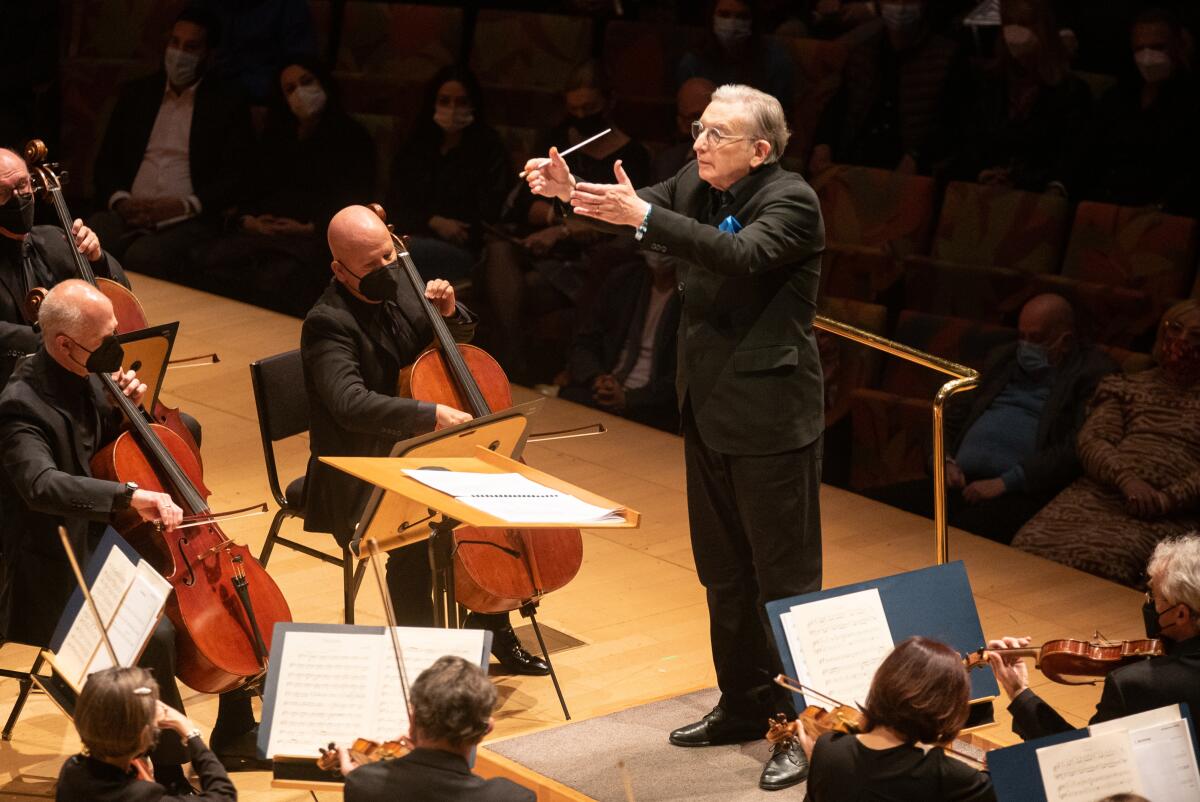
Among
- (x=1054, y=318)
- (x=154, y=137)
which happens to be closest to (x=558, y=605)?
(x=1054, y=318)

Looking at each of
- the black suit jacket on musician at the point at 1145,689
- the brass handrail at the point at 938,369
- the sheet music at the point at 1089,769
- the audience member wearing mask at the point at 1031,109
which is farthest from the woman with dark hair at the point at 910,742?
the audience member wearing mask at the point at 1031,109

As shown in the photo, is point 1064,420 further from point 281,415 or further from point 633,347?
point 281,415

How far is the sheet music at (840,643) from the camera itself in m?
3.35

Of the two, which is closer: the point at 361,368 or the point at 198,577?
the point at 198,577

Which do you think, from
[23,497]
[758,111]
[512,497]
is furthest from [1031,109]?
[23,497]

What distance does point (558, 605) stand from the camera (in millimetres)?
5129

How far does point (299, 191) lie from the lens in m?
8.12

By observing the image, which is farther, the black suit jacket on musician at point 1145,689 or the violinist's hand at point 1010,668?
the violinist's hand at point 1010,668

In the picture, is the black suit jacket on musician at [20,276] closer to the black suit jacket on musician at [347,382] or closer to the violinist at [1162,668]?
the black suit jacket on musician at [347,382]

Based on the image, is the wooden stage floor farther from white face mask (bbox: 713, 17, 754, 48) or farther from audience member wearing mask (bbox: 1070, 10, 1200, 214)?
white face mask (bbox: 713, 17, 754, 48)

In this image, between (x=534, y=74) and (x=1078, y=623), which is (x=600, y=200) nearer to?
(x=1078, y=623)

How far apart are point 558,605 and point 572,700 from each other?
666 millimetres

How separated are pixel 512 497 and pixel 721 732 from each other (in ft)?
3.06

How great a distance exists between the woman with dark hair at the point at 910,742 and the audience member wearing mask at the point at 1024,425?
113 inches
